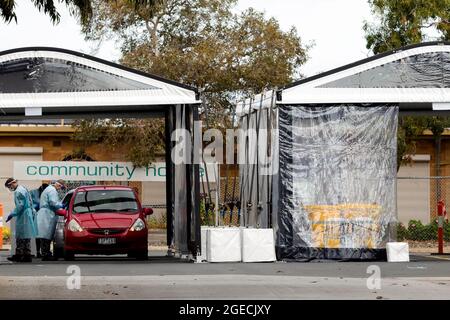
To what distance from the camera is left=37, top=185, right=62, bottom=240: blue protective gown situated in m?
26.7

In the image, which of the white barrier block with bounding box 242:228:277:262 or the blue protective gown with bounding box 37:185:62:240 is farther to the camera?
the blue protective gown with bounding box 37:185:62:240

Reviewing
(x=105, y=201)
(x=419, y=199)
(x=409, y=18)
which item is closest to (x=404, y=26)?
(x=409, y=18)

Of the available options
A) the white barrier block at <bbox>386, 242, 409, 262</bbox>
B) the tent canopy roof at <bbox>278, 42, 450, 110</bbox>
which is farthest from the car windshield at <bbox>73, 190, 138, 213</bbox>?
the white barrier block at <bbox>386, 242, 409, 262</bbox>

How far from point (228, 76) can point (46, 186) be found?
1464 cm

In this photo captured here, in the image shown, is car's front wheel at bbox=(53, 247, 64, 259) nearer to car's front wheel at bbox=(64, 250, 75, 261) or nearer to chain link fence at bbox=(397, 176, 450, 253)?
car's front wheel at bbox=(64, 250, 75, 261)

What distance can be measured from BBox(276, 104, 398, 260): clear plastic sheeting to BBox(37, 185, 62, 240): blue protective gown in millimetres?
5341

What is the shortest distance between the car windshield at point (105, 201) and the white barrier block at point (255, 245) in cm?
326

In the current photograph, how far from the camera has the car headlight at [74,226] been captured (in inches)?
1000

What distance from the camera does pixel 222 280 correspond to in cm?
1966

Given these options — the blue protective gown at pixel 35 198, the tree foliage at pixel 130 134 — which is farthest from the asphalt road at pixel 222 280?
the tree foliage at pixel 130 134

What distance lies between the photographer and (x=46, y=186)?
1078 inches

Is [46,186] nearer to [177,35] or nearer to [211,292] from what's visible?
[211,292]

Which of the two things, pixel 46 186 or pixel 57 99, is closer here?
pixel 57 99
